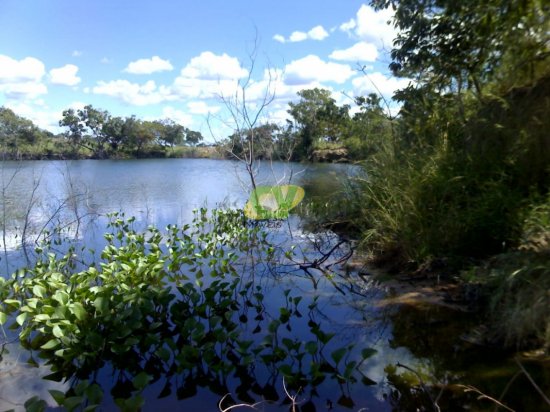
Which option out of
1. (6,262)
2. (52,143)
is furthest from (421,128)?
(52,143)

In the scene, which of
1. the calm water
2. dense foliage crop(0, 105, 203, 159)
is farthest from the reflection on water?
dense foliage crop(0, 105, 203, 159)

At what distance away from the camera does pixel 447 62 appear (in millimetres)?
6203

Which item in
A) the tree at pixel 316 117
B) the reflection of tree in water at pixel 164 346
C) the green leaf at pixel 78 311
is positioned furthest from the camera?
the tree at pixel 316 117

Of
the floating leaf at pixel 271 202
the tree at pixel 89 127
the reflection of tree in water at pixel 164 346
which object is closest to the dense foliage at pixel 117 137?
the tree at pixel 89 127

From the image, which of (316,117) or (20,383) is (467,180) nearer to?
(20,383)

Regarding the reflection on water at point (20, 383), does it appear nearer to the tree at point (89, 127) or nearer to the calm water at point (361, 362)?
the calm water at point (361, 362)

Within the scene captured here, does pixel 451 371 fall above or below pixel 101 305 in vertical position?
below

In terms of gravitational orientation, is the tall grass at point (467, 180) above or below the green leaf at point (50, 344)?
above

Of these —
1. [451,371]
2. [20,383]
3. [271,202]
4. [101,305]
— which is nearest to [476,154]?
[451,371]

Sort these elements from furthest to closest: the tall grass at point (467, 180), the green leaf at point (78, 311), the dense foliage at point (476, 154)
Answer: the tall grass at point (467, 180)
the dense foliage at point (476, 154)
the green leaf at point (78, 311)

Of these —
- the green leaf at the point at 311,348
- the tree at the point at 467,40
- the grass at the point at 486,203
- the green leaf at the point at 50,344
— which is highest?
the tree at the point at 467,40

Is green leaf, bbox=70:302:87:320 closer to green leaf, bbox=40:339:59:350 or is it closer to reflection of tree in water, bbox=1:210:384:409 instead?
reflection of tree in water, bbox=1:210:384:409

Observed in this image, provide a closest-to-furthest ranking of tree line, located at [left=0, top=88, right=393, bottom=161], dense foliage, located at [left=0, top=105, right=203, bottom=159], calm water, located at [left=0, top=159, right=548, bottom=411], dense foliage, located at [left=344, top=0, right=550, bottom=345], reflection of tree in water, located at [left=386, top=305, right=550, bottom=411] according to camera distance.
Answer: reflection of tree in water, located at [left=386, top=305, right=550, bottom=411], calm water, located at [left=0, top=159, right=548, bottom=411], dense foliage, located at [left=344, top=0, right=550, bottom=345], tree line, located at [left=0, top=88, right=393, bottom=161], dense foliage, located at [left=0, top=105, right=203, bottom=159]

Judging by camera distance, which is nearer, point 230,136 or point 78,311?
point 78,311
